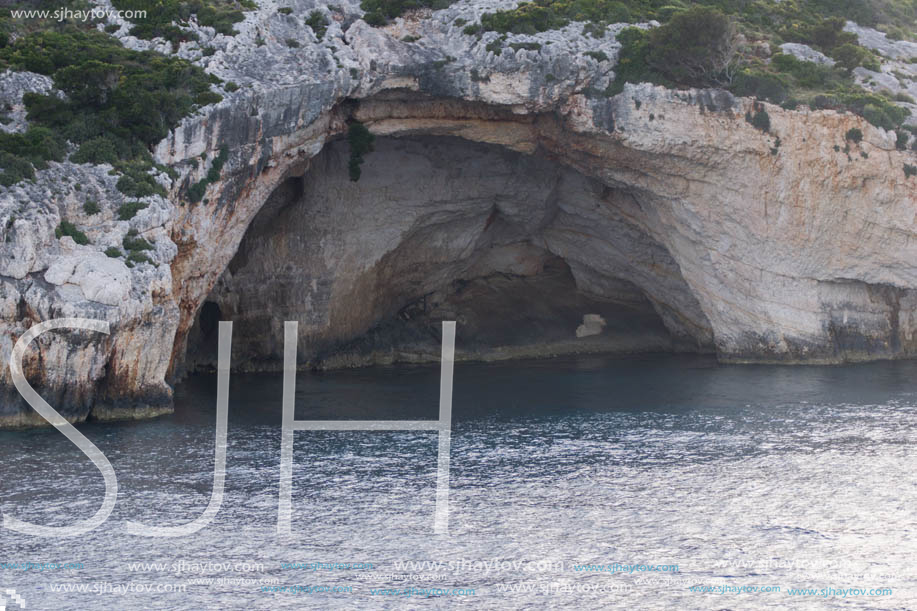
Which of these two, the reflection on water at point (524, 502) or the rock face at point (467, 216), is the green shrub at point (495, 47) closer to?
the rock face at point (467, 216)

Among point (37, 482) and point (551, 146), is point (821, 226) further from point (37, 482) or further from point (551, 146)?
point (37, 482)

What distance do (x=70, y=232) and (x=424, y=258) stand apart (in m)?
21.9

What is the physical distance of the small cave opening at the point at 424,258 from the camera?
45.2 meters

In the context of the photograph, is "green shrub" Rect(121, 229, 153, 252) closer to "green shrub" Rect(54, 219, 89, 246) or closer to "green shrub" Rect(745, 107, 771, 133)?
"green shrub" Rect(54, 219, 89, 246)

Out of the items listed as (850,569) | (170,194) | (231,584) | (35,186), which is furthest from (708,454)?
(35,186)

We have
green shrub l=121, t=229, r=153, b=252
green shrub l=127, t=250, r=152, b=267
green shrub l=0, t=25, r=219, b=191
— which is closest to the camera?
green shrub l=127, t=250, r=152, b=267

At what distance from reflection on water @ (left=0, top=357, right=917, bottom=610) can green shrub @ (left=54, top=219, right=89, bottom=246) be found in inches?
230

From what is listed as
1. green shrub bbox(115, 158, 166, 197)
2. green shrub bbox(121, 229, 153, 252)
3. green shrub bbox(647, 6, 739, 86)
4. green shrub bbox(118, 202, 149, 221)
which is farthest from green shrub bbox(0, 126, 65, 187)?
green shrub bbox(647, 6, 739, 86)

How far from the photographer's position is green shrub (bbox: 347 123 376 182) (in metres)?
40.6

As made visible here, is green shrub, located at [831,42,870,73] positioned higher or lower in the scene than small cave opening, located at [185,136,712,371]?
higher

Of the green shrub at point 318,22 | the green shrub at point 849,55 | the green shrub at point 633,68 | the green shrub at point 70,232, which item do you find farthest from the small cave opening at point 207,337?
the green shrub at point 849,55

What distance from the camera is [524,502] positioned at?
21.9 meters

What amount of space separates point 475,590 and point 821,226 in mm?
31386

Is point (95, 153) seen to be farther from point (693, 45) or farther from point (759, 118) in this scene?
point (759, 118)
